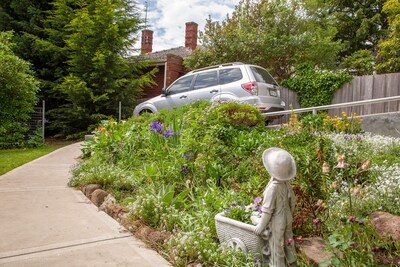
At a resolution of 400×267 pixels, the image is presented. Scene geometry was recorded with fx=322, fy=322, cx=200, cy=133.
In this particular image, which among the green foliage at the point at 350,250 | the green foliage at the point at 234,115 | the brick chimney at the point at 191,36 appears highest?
the brick chimney at the point at 191,36

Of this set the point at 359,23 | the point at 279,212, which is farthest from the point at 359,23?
the point at 279,212

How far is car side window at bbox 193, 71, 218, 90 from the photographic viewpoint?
8.56 m

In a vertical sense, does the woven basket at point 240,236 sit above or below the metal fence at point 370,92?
below

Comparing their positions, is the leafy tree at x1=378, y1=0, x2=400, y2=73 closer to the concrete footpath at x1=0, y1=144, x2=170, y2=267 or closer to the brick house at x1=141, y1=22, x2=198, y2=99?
the brick house at x1=141, y1=22, x2=198, y2=99

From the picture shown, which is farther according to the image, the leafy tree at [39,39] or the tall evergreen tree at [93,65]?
the leafy tree at [39,39]

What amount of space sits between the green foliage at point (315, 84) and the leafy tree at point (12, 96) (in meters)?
9.34

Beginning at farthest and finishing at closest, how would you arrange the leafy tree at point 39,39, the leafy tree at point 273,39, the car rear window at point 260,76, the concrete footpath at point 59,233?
1. the leafy tree at point 39,39
2. the leafy tree at point 273,39
3. the car rear window at point 260,76
4. the concrete footpath at point 59,233

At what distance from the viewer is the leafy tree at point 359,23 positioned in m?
17.7

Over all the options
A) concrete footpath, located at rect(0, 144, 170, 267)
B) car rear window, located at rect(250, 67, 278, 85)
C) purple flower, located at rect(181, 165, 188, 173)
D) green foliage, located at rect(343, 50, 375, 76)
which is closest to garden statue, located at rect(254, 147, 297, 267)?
concrete footpath, located at rect(0, 144, 170, 267)

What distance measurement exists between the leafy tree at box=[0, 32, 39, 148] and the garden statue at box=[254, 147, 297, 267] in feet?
35.5

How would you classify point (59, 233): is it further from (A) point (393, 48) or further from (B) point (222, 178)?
(A) point (393, 48)

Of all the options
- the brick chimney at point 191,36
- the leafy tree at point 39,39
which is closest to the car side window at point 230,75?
the leafy tree at point 39,39

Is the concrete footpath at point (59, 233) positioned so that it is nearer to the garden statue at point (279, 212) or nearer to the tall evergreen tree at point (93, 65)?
the garden statue at point (279, 212)

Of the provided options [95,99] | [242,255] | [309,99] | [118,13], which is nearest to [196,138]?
[242,255]
